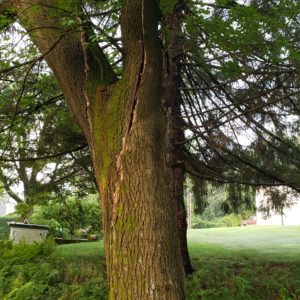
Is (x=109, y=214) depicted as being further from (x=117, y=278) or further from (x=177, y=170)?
(x=177, y=170)

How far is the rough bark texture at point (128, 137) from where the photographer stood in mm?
2926

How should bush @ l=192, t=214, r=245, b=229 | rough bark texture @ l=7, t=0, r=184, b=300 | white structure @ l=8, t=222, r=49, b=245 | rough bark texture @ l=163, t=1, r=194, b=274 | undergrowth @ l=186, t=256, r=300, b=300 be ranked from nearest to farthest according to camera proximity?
rough bark texture @ l=7, t=0, r=184, b=300 → undergrowth @ l=186, t=256, r=300, b=300 → rough bark texture @ l=163, t=1, r=194, b=274 → white structure @ l=8, t=222, r=49, b=245 → bush @ l=192, t=214, r=245, b=229

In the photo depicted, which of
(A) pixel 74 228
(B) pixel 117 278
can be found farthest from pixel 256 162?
(A) pixel 74 228

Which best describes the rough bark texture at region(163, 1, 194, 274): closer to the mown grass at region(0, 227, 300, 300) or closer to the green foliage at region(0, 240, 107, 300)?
the mown grass at region(0, 227, 300, 300)

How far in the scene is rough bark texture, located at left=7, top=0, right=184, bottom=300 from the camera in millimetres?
2926

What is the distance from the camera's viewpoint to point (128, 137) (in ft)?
10.8

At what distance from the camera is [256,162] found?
7.61 m

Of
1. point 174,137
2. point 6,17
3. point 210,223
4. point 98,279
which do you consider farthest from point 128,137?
point 210,223

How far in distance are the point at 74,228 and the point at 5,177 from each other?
334 inches

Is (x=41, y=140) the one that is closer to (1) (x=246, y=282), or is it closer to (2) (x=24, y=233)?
(2) (x=24, y=233)

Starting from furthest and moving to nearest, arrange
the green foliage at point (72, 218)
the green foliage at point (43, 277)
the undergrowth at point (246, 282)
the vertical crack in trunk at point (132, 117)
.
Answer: the green foliage at point (72, 218)
the undergrowth at point (246, 282)
the green foliage at point (43, 277)
the vertical crack in trunk at point (132, 117)

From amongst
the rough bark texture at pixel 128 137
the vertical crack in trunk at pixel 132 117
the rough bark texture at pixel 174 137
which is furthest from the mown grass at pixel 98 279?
the vertical crack in trunk at pixel 132 117

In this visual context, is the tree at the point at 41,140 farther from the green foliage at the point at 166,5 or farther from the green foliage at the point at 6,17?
the green foliage at the point at 166,5

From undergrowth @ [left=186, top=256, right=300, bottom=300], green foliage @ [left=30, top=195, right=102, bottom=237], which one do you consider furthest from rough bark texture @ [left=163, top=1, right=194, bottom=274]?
green foliage @ [left=30, top=195, right=102, bottom=237]
